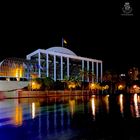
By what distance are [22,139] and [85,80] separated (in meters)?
99.5

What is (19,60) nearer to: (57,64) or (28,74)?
(28,74)

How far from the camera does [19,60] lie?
281 ft

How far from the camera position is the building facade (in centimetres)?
9291

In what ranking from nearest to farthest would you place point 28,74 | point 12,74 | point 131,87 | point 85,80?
point 12,74
point 28,74
point 85,80
point 131,87

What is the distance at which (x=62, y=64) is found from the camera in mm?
101562

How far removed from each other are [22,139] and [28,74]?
78.3 meters

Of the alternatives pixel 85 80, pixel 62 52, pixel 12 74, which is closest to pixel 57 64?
pixel 62 52

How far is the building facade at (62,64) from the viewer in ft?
305

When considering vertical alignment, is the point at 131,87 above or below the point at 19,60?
below

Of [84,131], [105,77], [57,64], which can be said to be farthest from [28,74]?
[84,131]

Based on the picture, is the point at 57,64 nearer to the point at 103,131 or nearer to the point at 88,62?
the point at 88,62

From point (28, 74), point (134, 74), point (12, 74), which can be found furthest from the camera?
point (134, 74)

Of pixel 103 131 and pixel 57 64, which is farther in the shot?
pixel 57 64

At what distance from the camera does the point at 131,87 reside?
11675 cm
